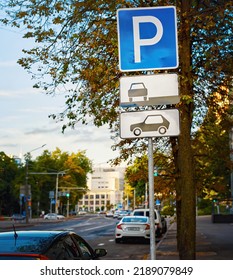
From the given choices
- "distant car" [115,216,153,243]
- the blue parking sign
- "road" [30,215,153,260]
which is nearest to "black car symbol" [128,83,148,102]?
the blue parking sign

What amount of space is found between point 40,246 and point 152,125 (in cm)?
194

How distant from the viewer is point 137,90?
19.6 feet

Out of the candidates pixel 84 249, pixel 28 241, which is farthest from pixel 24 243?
pixel 84 249

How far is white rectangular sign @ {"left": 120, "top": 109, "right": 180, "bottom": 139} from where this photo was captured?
586 centimetres

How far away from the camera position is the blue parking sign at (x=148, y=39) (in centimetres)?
594

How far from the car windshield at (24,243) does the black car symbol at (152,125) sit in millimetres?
1761

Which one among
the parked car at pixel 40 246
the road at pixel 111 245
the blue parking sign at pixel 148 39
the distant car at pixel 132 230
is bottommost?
the road at pixel 111 245

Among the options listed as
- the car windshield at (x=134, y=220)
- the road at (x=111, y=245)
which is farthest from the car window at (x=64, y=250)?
the car windshield at (x=134, y=220)

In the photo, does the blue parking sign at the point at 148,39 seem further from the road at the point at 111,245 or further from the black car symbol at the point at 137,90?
the road at the point at 111,245

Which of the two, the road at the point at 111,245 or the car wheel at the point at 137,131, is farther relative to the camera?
the road at the point at 111,245

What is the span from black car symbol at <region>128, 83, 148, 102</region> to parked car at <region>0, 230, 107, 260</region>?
6.59ft

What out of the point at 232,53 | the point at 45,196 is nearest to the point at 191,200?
the point at 232,53

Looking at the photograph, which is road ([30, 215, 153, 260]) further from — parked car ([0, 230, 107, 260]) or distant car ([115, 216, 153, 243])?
parked car ([0, 230, 107, 260])

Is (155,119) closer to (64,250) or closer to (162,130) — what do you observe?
(162,130)
